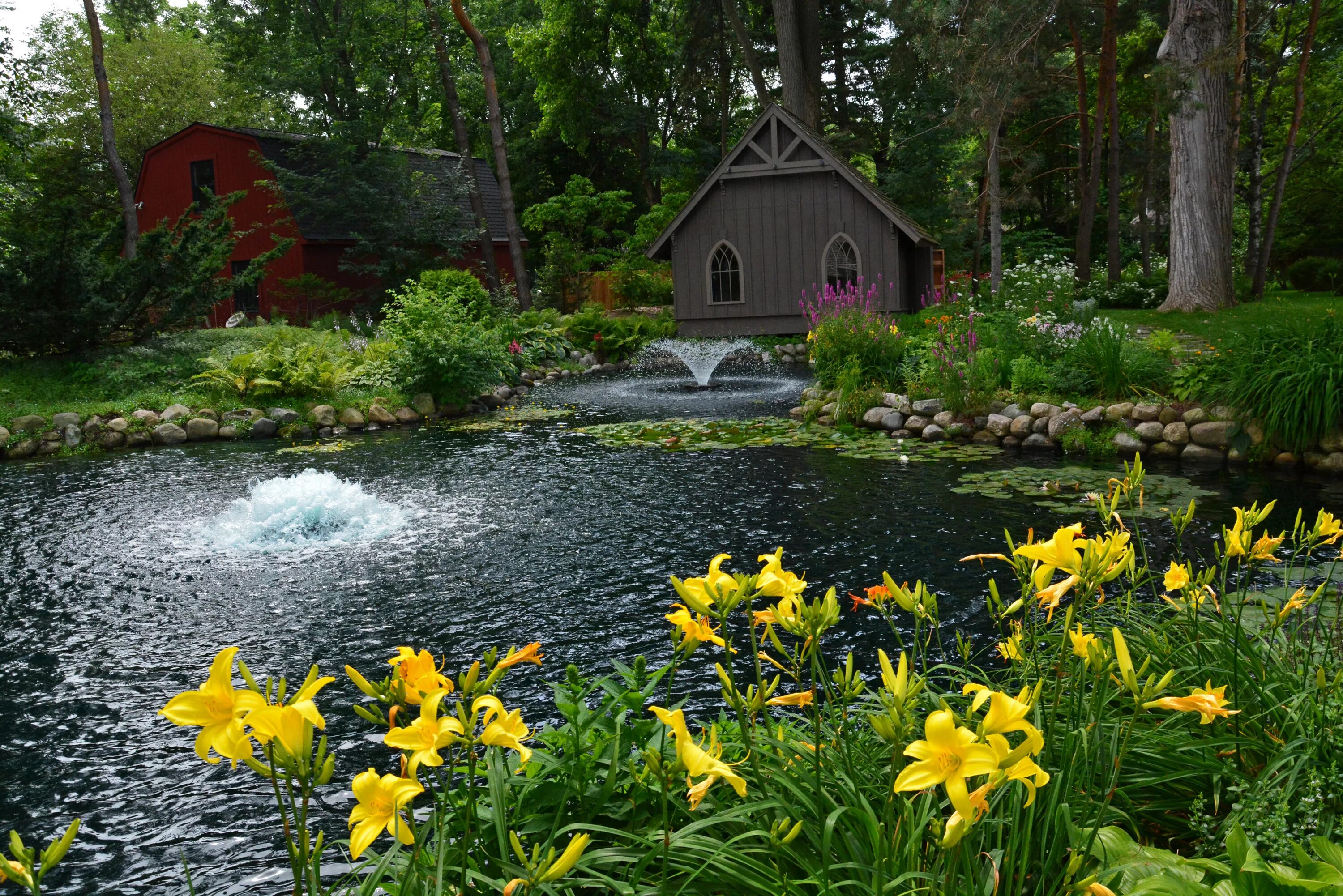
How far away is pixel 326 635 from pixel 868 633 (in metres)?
3.13

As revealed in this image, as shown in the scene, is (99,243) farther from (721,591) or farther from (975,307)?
(721,591)

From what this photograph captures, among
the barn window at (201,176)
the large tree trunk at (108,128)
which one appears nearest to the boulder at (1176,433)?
the large tree trunk at (108,128)

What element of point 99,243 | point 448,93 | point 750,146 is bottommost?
point 99,243

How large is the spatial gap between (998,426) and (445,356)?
28.3 feet

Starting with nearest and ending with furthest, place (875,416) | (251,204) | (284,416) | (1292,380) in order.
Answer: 1. (1292,380)
2. (875,416)
3. (284,416)
4. (251,204)

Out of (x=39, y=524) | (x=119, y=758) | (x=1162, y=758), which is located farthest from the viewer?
(x=39, y=524)

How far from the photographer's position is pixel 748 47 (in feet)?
84.2

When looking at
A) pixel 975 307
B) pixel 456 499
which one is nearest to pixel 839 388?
pixel 975 307

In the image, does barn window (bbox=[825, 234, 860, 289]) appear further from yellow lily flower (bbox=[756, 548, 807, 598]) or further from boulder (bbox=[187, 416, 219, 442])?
yellow lily flower (bbox=[756, 548, 807, 598])

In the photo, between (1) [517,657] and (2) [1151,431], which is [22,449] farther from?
(1) [517,657]

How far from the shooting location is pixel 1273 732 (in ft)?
8.11

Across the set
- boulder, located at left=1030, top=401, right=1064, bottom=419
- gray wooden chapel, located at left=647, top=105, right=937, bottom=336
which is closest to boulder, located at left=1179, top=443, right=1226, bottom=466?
boulder, located at left=1030, top=401, right=1064, bottom=419

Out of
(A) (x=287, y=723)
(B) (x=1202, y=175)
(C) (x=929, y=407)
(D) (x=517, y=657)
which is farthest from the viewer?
(B) (x=1202, y=175)

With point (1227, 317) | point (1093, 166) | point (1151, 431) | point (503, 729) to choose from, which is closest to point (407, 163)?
point (1093, 166)
